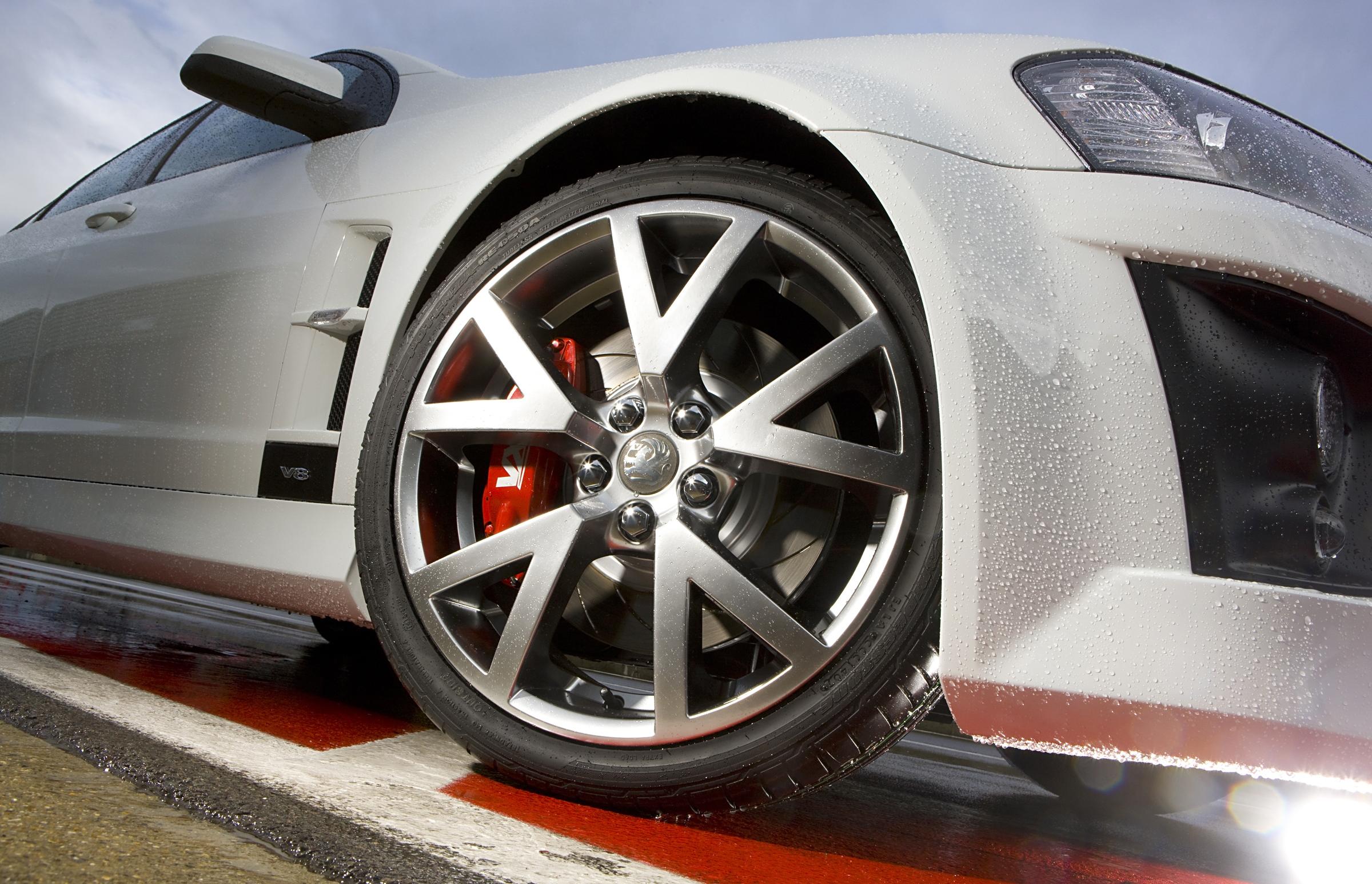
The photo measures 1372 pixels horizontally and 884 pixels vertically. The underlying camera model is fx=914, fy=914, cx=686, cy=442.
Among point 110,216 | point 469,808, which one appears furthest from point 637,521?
point 110,216

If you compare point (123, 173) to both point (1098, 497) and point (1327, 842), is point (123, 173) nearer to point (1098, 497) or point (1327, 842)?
point (1098, 497)

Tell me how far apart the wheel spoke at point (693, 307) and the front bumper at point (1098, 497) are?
9.3 inches

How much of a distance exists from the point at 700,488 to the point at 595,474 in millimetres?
179

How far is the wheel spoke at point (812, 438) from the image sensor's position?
1185 millimetres

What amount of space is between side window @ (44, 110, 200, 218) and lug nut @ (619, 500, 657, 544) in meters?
2.00

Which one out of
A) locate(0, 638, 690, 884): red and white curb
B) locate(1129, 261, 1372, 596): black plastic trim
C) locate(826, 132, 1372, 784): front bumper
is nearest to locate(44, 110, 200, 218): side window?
locate(0, 638, 690, 884): red and white curb

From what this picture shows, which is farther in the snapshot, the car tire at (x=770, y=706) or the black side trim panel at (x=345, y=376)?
the black side trim panel at (x=345, y=376)

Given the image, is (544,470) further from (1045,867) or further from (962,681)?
(1045,867)

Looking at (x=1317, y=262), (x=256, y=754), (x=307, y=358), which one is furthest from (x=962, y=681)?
(x=307, y=358)

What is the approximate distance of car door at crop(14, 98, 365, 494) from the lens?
1.79 metres

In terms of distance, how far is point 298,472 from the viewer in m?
1.67

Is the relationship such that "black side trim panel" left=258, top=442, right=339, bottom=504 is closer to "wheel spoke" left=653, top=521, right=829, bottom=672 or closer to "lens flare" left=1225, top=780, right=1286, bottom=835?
"wheel spoke" left=653, top=521, right=829, bottom=672

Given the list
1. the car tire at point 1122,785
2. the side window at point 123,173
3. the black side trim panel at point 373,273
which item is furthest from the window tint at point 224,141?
the car tire at point 1122,785

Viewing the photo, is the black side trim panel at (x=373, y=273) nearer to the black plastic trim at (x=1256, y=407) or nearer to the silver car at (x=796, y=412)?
the silver car at (x=796, y=412)
